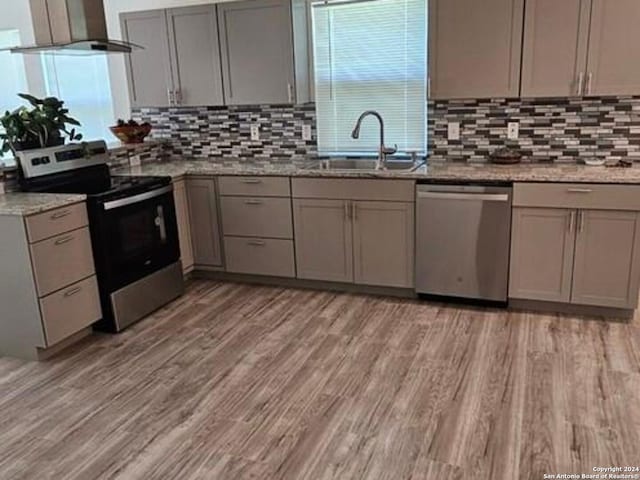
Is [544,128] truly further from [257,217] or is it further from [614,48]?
[257,217]

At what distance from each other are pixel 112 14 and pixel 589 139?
13.0 feet

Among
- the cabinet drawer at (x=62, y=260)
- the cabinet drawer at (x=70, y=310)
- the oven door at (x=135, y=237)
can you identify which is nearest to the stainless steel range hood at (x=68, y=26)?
the oven door at (x=135, y=237)

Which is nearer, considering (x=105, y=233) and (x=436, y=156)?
(x=105, y=233)

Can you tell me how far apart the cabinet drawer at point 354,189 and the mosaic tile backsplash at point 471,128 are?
629 mm

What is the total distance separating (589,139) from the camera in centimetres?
374

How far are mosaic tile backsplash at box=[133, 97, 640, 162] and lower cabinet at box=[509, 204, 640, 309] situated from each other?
67 centimetres

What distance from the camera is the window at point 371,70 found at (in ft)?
13.3

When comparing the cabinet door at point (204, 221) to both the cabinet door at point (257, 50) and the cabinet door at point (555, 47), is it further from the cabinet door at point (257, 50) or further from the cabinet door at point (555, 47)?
the cabinet door at point (555, 47)

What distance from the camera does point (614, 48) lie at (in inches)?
130

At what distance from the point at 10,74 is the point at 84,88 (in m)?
1.16

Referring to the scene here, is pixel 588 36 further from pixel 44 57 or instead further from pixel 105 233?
pixel 44 57

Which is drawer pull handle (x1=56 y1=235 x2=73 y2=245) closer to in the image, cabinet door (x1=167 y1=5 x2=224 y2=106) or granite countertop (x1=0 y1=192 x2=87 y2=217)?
granite countertop (x1=0 y1=192 x2=87 y2=217)

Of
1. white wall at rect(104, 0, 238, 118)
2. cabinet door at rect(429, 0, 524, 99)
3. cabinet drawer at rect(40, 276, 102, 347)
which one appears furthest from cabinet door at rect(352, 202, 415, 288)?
white wall at rect(104, 0, 238, 118)

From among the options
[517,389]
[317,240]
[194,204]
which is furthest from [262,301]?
[517,389]
